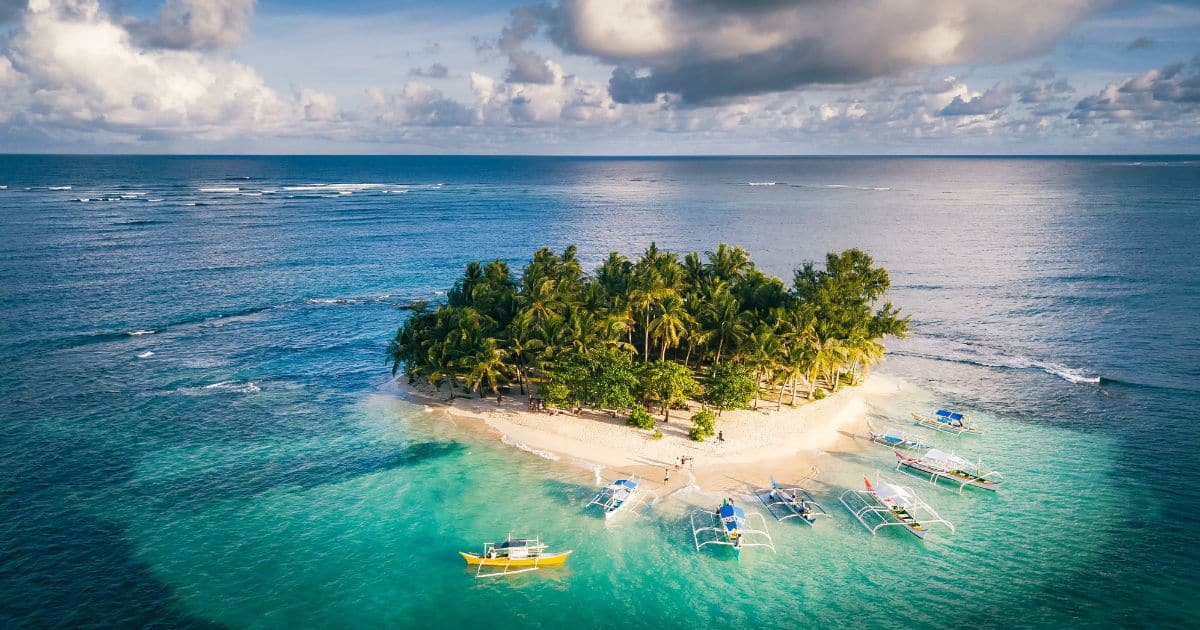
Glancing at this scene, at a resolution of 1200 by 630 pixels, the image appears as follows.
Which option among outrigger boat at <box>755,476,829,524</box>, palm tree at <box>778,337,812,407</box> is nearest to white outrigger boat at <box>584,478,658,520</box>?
outrigger boat at <box>755,476,829,524</box>

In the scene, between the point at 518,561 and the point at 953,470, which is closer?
the point at 518,561

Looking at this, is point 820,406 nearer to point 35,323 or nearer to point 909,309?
point 909,309

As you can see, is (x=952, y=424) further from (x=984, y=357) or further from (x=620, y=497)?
(x=620, y=497)

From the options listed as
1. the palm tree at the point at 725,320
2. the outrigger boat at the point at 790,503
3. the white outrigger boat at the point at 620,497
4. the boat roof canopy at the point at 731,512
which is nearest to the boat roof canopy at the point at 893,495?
the outrigger boat at the point at 790,503

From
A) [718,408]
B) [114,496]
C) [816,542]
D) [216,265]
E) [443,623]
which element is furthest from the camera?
[216,265]

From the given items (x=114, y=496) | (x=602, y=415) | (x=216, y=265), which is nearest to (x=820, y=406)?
(x=602, y=415)

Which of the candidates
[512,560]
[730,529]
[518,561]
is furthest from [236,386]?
[730,529]
